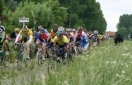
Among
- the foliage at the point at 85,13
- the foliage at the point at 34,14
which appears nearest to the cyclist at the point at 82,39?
the foliage at the point at 34,14

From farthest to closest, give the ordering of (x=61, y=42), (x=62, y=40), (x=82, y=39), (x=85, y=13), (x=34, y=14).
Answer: (x=85, y=13), (x=34, y=14), (x=82, y=39), (x=61, y=42), (x=62, y=40)

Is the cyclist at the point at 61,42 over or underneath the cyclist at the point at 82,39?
over

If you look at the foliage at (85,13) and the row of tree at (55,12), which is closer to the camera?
the row of tree at (55,12)

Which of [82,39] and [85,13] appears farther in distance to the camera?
[85,13]

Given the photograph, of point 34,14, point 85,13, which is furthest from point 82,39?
point 85,13

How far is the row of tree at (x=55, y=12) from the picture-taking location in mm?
46281

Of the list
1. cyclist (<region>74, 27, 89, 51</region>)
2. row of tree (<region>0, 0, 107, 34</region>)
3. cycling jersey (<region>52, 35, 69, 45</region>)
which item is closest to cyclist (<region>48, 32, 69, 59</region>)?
cycling jersey (<region>52, 35, 69, 45</region>)

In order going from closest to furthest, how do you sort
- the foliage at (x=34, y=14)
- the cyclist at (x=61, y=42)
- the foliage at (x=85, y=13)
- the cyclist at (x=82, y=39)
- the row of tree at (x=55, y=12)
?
the cyclist at (x=61, y=42) < the cyclist at (x=82, y=39) < the foliage at (x=34, y=14) < the row of tree at (x=55, y=12) < the foliage at (x=85, y=13)

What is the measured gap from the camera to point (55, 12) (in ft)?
200

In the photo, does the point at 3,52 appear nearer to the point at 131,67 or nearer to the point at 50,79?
the point at 131,67

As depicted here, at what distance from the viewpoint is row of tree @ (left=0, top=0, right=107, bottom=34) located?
4628cm

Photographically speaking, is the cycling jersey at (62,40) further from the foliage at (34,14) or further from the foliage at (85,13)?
the foliage at (85,13)

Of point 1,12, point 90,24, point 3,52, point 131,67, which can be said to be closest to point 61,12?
point 1,12

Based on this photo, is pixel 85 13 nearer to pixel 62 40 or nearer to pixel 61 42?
pixel 61 42
